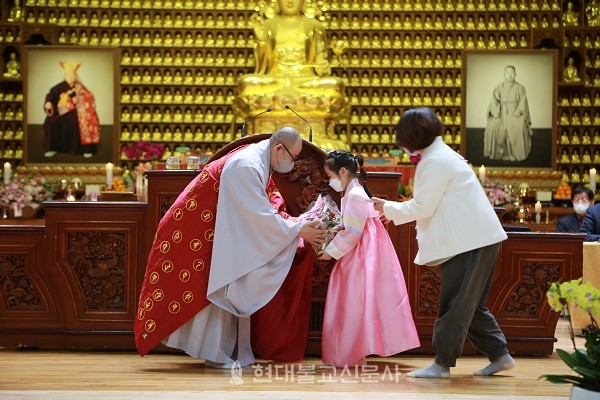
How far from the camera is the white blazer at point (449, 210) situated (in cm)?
458

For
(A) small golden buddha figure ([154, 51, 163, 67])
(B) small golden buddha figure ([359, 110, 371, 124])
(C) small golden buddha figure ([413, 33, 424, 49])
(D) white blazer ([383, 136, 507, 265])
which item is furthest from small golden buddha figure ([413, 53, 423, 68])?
(D) white blazer ([383, 136, 507, 265])

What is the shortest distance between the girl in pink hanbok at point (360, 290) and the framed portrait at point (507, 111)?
6440 mm

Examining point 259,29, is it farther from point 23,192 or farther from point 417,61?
point 23,192

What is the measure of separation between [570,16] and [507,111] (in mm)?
1321

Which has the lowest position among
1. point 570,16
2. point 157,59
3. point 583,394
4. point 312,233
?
point 583,394

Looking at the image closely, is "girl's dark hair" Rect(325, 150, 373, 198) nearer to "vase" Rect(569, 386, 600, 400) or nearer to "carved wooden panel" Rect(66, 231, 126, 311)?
"carved wooden panel" Rect(66, 231, 126, 311)

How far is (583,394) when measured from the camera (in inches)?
143

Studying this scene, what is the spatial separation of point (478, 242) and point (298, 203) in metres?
1.32

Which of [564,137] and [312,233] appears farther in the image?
[564,137]

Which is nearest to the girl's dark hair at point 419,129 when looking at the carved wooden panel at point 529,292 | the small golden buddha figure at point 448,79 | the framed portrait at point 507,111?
the carved wooden panel at point 529,292

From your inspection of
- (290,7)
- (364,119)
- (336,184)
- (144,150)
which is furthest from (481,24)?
(336,184)

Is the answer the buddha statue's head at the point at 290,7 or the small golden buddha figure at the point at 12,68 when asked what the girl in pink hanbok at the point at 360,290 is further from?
the small golden buddha figure at the point at 12,68

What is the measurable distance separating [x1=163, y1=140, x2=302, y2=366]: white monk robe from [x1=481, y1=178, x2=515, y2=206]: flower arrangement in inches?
177

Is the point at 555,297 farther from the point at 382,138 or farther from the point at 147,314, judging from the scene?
the point at 382,138
